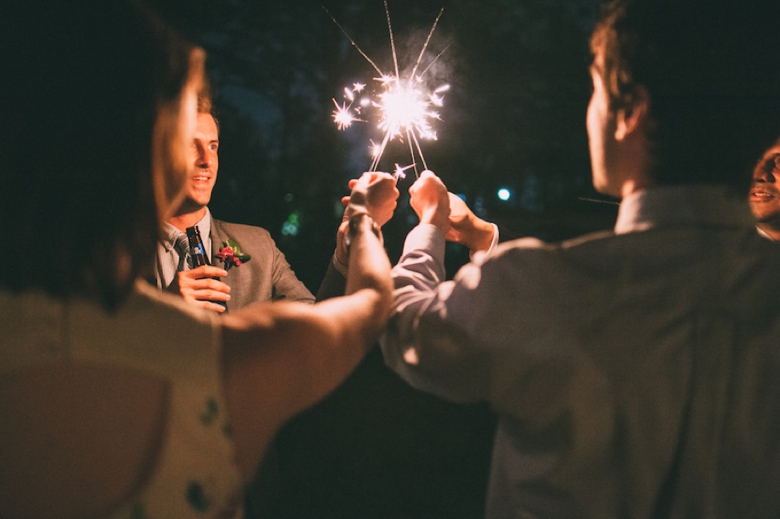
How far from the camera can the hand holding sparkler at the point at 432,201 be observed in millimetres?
2025

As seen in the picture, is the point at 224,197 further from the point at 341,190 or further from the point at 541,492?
the point at 541,492

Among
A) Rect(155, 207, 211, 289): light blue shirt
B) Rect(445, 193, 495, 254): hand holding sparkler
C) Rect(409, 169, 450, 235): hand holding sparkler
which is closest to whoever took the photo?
Rect(409, 169, 450, 235): hand holding sparkler

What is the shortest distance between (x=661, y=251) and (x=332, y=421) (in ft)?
17.8

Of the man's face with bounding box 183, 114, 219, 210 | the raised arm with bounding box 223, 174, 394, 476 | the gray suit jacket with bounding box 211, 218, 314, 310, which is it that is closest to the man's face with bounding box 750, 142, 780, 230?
the raised arm with bounding box 223, 174, 394, 476

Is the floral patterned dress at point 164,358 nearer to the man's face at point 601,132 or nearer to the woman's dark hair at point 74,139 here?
the woman's dark hair at point 74,139

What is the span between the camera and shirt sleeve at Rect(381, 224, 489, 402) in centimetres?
145

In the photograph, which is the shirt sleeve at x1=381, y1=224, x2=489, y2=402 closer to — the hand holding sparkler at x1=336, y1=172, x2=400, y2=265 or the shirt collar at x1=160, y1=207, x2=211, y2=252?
the hand holding sparkler at x1=336, y1=172, x2=400, y2=265

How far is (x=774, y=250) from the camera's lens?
4.58 ft

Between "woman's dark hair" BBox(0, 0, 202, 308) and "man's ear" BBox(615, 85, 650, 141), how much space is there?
1.35m

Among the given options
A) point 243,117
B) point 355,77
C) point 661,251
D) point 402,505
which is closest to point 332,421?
point 402,505

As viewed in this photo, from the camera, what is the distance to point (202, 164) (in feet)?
10.4

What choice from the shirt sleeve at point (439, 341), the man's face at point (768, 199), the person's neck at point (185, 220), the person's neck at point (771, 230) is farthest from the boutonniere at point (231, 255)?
the person's neck at point (771, 230)

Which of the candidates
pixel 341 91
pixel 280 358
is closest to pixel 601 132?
pixel 280 358

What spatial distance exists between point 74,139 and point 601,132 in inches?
59.6
